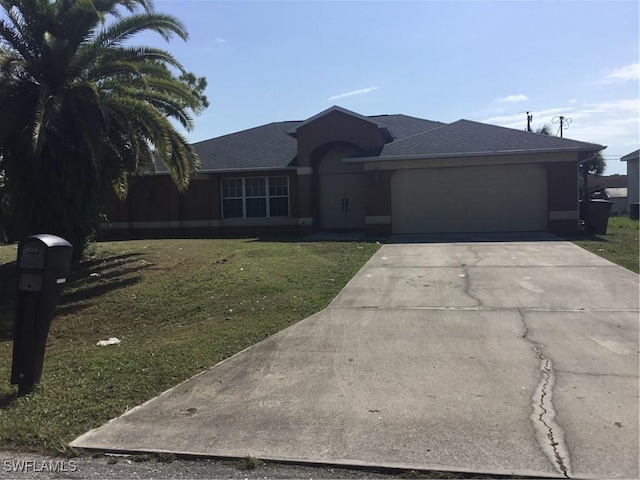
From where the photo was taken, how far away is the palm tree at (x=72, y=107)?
41.3 feet

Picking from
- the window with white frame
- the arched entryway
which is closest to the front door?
the arched entryway

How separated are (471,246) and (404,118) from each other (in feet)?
42.3

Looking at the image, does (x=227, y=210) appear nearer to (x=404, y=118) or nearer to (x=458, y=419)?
(x=404, y=118)

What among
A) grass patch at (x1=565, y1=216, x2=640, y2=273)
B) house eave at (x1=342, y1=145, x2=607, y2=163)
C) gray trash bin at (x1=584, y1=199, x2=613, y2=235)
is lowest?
grass patch at (x1=565, y1=216, x2=640, y2=273)

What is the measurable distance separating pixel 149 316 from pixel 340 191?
14.7m

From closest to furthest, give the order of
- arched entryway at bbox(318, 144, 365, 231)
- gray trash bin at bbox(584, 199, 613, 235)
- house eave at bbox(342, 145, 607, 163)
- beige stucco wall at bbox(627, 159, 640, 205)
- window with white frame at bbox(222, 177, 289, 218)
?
gray trash bin at bbox(584, 199, 613, 235) < house eave at bbox(342, 145, 607, 163) < arched entryway at bbox(318, 144, 365, 231) < window with white frame at bbox(222, 177, 289, 218) < beige stucco wall at bbox(627, 159, 640, 205)

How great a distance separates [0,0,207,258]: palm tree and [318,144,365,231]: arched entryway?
34.2 ft

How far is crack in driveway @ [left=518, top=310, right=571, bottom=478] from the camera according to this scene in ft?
13.6

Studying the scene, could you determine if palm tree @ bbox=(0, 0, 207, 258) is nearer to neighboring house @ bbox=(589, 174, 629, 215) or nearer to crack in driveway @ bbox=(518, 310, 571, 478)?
crack in driveway @ bbox=(518, 310, 571, 478)

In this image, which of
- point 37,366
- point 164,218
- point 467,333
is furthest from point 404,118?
point 37,366

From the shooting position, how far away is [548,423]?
475 cm

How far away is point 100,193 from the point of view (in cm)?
1391

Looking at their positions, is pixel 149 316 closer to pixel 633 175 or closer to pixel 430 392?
pixel 430 392

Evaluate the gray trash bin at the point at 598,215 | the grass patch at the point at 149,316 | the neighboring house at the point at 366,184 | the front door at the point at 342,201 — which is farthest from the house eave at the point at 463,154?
the grass patch at the point at 149,316
